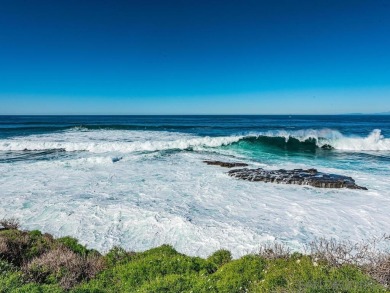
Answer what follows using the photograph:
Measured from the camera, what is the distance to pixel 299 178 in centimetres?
1284

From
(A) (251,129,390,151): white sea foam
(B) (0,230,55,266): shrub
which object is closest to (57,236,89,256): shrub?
(B) (0,230,55,266): shrub

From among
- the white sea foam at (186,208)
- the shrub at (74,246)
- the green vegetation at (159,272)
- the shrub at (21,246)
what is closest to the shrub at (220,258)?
the green vegetation at (159,272)

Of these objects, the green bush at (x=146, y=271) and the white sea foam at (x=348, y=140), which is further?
the white sea foam at (x=348, y=140)

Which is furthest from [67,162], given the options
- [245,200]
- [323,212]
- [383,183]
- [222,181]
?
[383,183]

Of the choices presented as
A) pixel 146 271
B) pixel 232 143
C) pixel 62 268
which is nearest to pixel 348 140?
pixel 232 143

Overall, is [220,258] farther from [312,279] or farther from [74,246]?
[74,246]

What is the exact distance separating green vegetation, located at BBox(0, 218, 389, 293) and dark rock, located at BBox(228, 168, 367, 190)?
7.54m

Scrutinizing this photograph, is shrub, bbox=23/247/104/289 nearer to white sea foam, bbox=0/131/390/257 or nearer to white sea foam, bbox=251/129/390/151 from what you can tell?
white sea foam, bbox=0/131/390/257

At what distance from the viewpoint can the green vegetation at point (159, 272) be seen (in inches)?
155

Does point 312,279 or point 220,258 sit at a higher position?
point 312,279

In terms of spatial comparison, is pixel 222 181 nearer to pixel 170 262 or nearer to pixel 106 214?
pixel 106 214

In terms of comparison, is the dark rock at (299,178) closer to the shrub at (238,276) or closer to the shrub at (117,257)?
the shrub at (238,276)

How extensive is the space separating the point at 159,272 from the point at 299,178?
9540 mm

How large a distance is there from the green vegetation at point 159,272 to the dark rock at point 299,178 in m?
7.54
